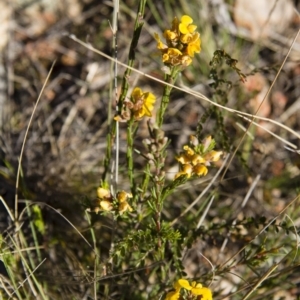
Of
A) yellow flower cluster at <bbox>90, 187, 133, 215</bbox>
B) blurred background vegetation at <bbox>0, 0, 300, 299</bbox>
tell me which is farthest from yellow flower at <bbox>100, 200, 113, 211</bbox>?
blurred background vegetation at <bbox>0, 0, 300, 299</bbox>

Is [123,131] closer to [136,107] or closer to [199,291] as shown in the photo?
[136,107]

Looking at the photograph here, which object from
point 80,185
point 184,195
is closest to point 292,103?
point 184,195

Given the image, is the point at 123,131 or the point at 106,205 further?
the point at 123,131

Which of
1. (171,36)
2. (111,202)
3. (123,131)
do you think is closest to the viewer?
(171,36)

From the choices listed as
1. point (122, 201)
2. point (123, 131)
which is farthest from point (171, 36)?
point (123, 131)

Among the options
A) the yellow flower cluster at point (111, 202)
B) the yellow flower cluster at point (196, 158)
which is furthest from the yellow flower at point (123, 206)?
the yellow flower cluster at point (196, 158)

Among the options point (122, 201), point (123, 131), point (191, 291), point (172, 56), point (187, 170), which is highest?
point (172, 56)
